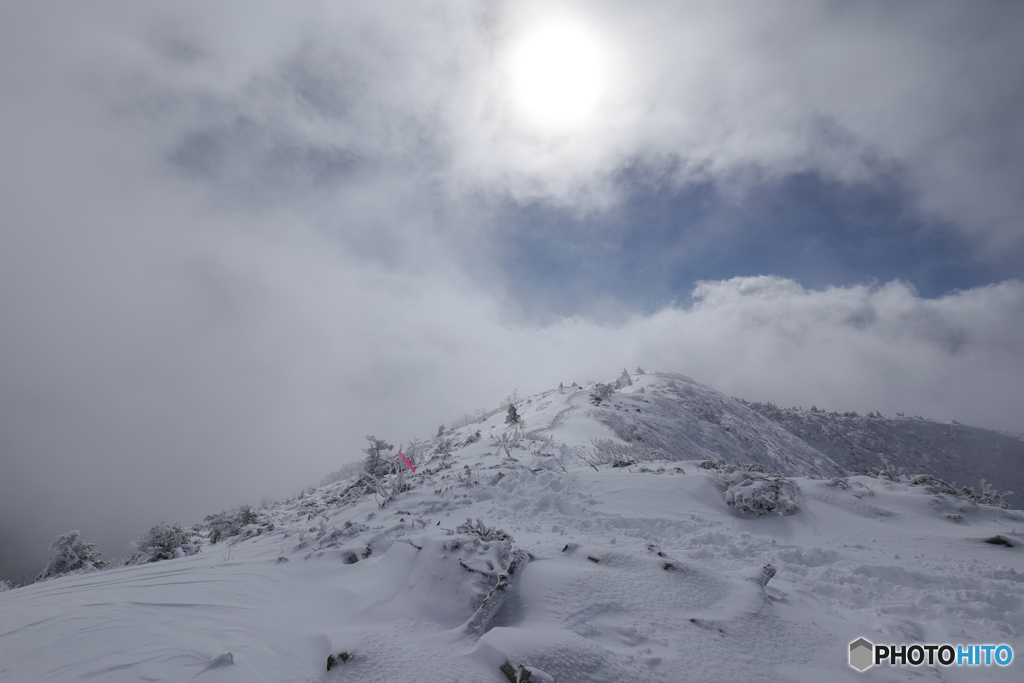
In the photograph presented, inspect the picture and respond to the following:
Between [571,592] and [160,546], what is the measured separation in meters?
10.1

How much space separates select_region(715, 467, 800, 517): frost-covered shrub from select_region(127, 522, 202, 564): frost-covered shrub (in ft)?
39.1

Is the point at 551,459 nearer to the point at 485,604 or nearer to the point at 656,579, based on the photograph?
the point at 656,579

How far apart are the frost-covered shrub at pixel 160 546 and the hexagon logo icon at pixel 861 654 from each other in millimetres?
11977

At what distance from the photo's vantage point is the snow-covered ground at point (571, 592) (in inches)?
140

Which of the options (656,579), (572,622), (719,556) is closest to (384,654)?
(572,622)

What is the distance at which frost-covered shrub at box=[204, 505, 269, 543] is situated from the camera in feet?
38.6

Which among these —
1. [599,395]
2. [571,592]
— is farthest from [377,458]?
[599,395]

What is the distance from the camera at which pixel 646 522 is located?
717 cm

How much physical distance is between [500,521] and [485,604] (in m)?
3.50

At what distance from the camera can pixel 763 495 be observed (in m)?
7.43

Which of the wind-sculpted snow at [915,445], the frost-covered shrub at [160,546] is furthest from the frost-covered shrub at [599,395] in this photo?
the wind-sculpted snow at [915,445]

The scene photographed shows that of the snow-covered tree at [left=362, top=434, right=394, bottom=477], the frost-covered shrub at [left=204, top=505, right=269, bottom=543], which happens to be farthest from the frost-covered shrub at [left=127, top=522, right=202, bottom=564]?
the snow-covered tree at [left=362, top=434, right=394, bottom=477]

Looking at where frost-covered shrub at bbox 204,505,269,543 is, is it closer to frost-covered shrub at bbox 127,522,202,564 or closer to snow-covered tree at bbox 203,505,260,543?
snow-covered tree at bbox 203,505,260,543

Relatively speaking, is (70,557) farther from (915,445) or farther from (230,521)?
(915,445)
